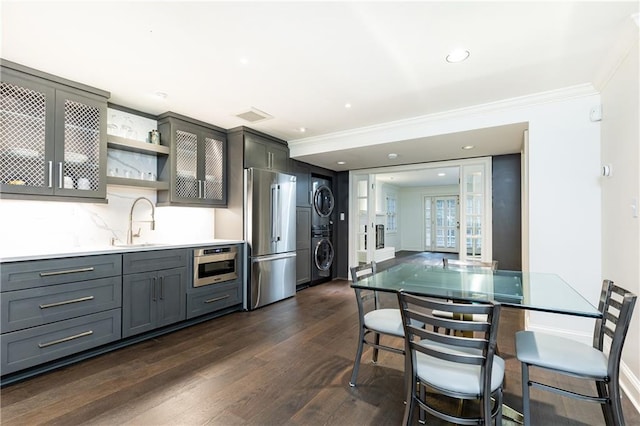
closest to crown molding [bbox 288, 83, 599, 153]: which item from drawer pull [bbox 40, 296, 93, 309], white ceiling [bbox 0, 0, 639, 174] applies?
white ceiling [bbox 0, 0, 639, 174]

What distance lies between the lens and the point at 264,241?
4.05 meters

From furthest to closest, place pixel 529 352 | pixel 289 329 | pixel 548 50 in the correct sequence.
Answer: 1. pixel 289 329
2. pixel 548 50
3. pixel 529 352

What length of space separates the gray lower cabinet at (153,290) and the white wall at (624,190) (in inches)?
149

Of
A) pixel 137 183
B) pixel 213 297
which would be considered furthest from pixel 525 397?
pixel 137 183

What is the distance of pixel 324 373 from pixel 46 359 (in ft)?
7.01

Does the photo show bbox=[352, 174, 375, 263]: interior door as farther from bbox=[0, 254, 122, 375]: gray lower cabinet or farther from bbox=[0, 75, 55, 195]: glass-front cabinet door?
bbox=[0, 75, 55, 195]: glass-front cabinet door

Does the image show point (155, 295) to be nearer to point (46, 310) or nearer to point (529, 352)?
point (46, 310)

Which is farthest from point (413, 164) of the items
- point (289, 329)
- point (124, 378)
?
point (124, 378)

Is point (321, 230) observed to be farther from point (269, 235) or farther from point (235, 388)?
point (235, 388)

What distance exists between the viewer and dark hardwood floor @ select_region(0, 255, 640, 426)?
179cm

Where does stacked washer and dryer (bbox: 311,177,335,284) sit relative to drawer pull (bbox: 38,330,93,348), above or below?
above

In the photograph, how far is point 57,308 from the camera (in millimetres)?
2346

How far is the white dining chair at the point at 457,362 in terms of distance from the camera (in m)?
1.32

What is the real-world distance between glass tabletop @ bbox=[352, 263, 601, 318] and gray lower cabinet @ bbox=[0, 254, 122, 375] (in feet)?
7.35
